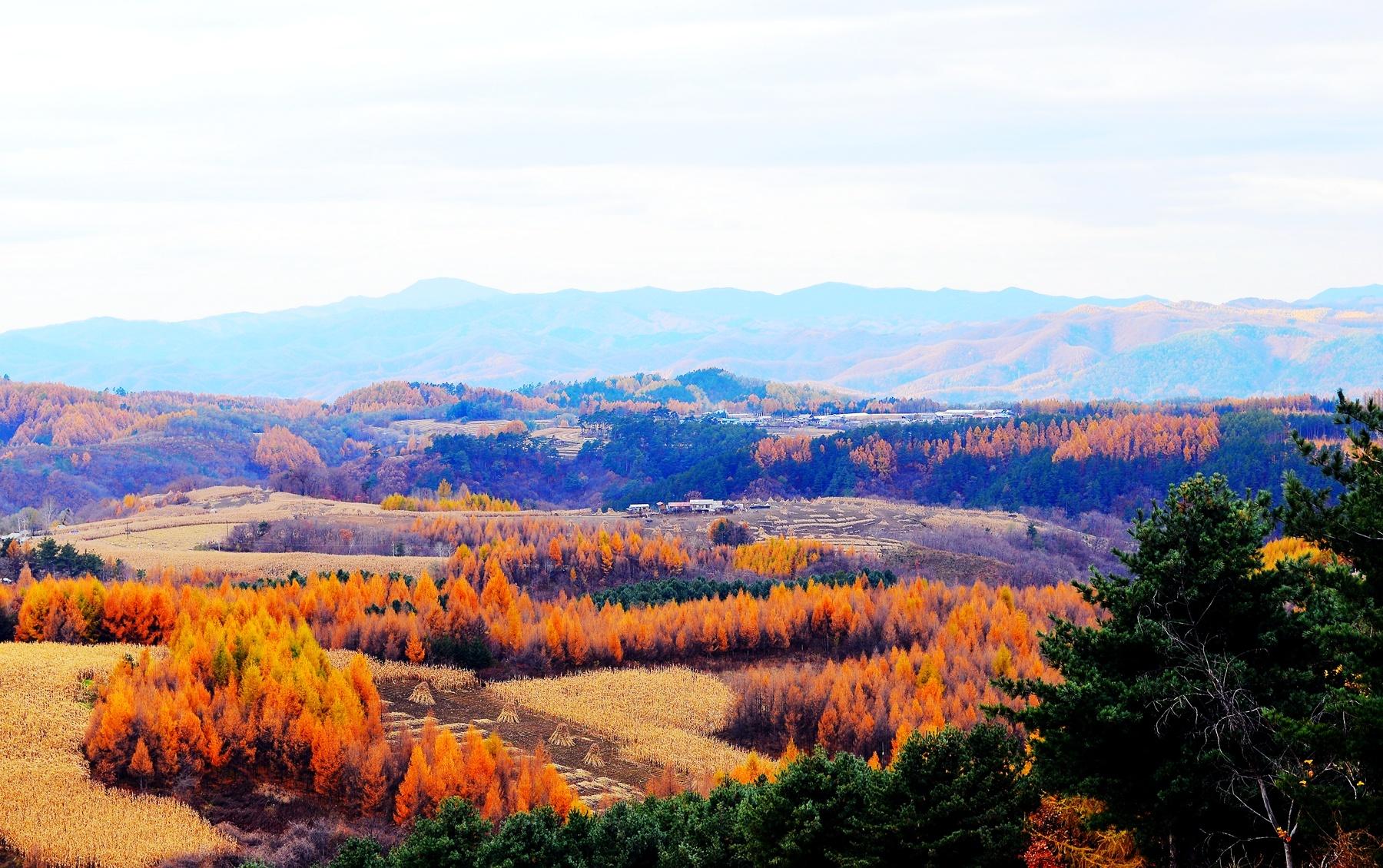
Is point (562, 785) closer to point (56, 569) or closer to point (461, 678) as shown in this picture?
point (461, 678)

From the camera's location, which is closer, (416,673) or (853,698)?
(853,698)

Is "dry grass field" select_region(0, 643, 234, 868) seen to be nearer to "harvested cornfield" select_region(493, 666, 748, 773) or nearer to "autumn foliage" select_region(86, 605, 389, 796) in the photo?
"autumn foliage" select_region(86, 605, 389, 796)

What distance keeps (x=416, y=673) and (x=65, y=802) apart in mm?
30636

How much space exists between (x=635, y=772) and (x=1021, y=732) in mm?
17996

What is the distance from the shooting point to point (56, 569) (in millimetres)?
98438

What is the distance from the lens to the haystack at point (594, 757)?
57.2 metres

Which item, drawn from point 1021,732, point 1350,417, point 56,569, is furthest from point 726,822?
point 56,569

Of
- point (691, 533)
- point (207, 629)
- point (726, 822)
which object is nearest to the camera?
point (726, 822)

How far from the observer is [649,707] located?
70.4m

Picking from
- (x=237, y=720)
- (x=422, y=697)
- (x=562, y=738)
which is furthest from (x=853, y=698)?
(x=237, y=720)

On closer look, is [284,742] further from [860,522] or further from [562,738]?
[860,522]

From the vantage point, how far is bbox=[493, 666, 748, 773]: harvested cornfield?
6050 cm

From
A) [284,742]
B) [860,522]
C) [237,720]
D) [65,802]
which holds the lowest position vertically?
[860,522]

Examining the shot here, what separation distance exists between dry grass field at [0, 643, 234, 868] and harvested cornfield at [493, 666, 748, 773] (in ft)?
74.3
